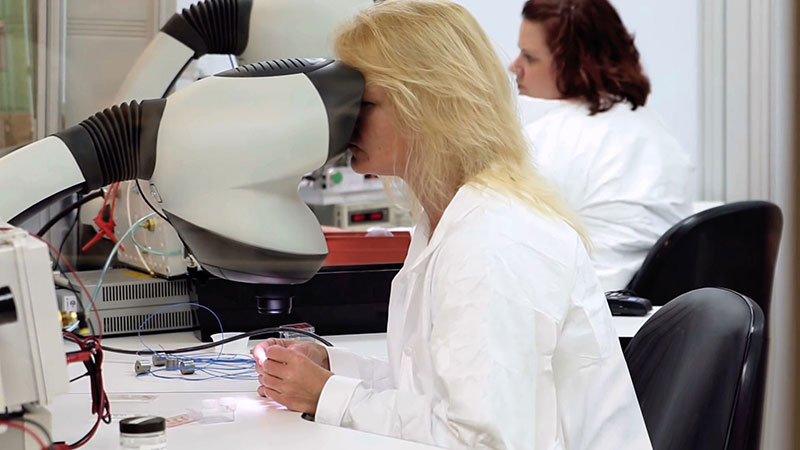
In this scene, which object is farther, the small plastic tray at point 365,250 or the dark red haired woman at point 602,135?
the dark red haired woman at point 602,135

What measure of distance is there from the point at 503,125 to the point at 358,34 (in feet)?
0.67

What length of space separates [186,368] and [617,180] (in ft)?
4.38

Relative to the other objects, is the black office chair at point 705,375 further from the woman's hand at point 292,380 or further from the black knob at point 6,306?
the black knob at point 6,306

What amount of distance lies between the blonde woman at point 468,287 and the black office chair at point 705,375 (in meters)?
0.05

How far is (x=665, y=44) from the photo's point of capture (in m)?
3.21

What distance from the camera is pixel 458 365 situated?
1023mm

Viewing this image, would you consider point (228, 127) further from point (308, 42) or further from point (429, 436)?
point (308, 42)

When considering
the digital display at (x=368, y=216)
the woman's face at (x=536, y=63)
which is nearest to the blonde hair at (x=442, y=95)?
the woman's face at (x=536, y=63)

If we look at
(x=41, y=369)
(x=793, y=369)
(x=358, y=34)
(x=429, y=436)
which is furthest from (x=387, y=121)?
(x=793, y=369)

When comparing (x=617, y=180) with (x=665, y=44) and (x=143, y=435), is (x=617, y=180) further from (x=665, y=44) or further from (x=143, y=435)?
(x=143, y=435)

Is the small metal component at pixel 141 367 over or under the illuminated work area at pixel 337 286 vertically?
under

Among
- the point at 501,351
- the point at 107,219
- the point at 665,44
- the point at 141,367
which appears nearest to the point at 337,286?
the point at 141,367

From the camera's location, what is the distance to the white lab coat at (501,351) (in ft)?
3.34

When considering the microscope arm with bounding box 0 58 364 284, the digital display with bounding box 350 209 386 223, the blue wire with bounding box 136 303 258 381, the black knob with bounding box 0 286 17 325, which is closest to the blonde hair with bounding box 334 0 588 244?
the microscope arm with bounding box 0 58 364 284
